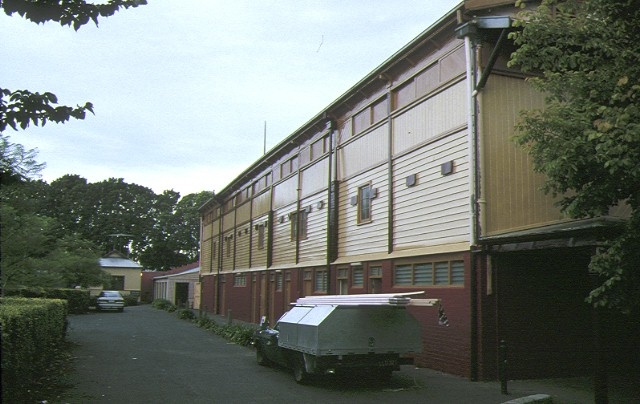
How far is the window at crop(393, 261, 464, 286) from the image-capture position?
14.1 m

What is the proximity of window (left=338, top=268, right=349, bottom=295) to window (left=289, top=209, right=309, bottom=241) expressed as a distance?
4312 millimetres

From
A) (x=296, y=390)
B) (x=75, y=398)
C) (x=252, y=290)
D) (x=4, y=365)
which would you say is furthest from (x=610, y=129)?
(x=252, y=290)

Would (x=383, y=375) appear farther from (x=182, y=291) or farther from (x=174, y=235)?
(x=174, y=235)

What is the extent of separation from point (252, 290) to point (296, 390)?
20.9m

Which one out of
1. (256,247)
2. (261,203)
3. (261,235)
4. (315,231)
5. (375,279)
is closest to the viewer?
(375,279)

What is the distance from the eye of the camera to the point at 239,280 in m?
35.9

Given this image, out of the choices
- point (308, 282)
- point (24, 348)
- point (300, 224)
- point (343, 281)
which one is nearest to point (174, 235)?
point (300, 224)

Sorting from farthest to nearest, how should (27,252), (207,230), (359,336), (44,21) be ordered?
(207,230) → (27,252) → (359,336) → (44,21)

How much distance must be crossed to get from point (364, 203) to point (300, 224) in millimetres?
6595

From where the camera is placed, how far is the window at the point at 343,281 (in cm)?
2033

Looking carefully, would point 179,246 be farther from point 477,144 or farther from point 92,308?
point 477,144

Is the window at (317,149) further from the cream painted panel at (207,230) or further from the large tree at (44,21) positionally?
the cream painted panel at (207,230)

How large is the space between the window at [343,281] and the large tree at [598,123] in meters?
11.3

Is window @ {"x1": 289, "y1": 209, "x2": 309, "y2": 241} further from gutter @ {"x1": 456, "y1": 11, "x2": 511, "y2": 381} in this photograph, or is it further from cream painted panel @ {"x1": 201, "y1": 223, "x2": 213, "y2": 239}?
cream painted panel @ {"x1": 201, "y1": 223, "x2": 213, "y2": 239}
